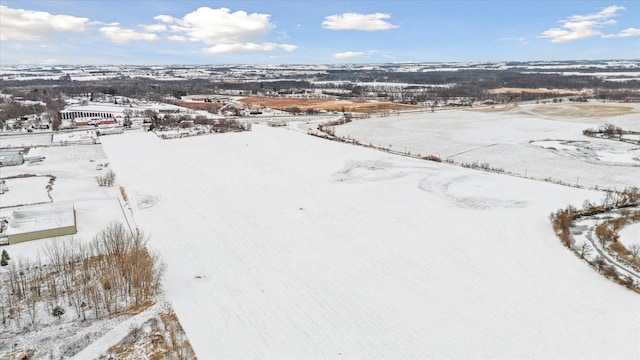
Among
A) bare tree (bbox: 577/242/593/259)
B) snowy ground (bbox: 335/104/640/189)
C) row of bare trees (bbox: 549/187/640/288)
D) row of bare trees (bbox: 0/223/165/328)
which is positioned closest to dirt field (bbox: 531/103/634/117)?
snowy ground (bbox: 335/104/640/189)

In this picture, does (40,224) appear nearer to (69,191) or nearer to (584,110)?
(69,191)

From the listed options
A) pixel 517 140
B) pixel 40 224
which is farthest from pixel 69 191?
pixel 517 140

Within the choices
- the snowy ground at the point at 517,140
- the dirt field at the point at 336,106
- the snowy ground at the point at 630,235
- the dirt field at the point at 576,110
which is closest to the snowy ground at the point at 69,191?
the snowy ground at the point at 630,235

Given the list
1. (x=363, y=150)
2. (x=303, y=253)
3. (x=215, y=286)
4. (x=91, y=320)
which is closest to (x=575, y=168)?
(x=363, y=150)

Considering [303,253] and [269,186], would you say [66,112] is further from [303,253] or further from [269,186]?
[303,253]

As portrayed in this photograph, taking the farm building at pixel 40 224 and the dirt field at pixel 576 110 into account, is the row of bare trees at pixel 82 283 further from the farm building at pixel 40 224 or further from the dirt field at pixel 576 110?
the dirt field at pixel 576 110

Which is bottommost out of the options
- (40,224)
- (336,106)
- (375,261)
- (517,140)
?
(375,261)
